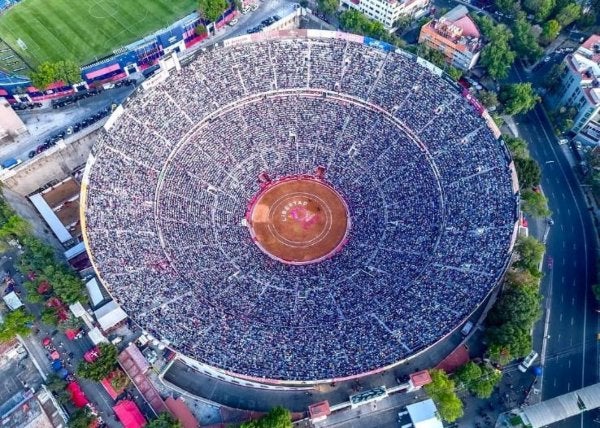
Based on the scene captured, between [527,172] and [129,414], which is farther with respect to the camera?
[527,172]

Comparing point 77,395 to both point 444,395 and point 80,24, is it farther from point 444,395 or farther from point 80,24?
point 80,24

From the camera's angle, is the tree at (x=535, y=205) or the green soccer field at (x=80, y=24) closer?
the tree at (x=535, y=205)

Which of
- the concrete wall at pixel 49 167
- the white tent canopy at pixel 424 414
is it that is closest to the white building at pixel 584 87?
the white tent canopy at pixel 424 414

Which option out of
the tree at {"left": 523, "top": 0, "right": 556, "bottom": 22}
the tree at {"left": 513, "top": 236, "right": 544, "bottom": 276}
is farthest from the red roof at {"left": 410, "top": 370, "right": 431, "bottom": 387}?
the tree at {"left": 523, "top": 0, "right": 556, "bottom": 22}

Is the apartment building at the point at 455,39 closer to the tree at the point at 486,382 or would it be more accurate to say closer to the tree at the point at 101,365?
the tree at the point at 486,382

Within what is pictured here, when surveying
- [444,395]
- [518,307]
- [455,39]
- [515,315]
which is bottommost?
[444,395]

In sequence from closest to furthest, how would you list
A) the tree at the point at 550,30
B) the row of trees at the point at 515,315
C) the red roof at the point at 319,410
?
the red roof at the point at 319,410
the row of trees at the point at 515,315
the tree at the point at 550,30

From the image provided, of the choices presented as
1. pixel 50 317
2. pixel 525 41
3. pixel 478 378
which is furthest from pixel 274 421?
pixel 525 41
